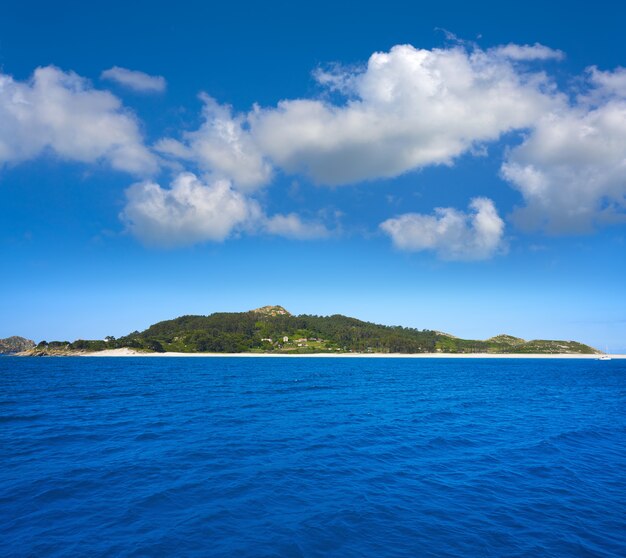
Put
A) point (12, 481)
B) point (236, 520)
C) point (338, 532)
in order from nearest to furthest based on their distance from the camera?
point (338, 532), point (236, 520), point (12, 481)

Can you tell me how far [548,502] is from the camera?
63.2 ft

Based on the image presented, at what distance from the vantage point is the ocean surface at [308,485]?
14.7 metres

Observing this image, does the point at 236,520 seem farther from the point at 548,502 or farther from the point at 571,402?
the point at 571,402

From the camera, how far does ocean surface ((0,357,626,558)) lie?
48.2 feet

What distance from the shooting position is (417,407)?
52.5 m

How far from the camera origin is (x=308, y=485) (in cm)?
2077

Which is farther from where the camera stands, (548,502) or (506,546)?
(548,502)

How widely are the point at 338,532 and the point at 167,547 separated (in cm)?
653

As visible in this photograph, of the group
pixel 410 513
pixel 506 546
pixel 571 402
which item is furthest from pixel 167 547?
pixel 571 402

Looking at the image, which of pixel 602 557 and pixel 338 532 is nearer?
pixel 602 557

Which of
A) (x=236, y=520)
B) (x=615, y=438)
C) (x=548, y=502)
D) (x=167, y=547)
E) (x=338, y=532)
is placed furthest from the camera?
(x=615, y=438)

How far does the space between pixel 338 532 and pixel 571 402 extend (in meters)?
61.5

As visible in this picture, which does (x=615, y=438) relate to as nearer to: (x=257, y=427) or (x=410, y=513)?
(x=410, y=513)

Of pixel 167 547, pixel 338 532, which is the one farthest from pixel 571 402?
pixel 167 547
